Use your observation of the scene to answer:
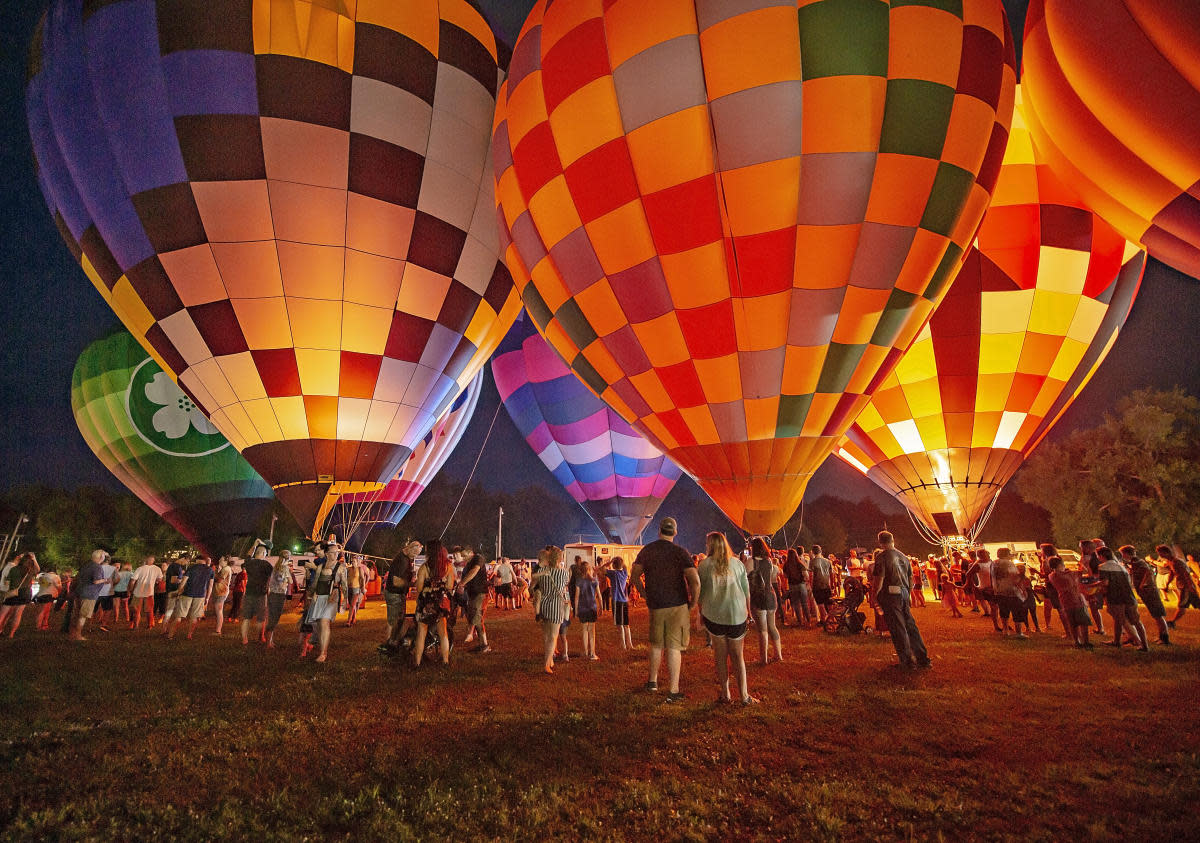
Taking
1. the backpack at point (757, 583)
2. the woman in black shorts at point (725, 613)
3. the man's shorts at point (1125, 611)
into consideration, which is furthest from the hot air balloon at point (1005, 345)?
the woman in black shorts at point (725, 613)

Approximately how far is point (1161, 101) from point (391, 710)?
784 centimetres

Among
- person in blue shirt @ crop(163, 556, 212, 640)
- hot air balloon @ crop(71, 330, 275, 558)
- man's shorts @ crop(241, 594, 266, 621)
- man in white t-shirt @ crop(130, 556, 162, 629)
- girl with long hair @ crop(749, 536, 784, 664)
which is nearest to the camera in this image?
girl with long hair @ crop(749, 536, 784, 664)

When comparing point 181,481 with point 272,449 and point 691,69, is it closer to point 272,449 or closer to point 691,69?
point 272,449

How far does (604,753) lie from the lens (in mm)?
3271

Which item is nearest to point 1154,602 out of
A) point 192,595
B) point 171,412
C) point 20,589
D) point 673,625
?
point 673,625

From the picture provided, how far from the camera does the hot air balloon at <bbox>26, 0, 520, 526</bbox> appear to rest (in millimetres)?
7473

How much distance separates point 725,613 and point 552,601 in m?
2.09

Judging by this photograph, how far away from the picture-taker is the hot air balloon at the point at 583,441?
16.6 m

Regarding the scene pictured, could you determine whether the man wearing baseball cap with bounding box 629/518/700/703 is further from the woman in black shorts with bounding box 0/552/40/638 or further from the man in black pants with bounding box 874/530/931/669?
the woman in black shorts with bounding box 0/552/40/638

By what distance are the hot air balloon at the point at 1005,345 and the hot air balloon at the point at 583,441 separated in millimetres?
7562

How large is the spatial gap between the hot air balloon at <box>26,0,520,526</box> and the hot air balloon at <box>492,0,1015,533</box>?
221cm

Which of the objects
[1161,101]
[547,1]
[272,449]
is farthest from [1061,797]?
[547,1]

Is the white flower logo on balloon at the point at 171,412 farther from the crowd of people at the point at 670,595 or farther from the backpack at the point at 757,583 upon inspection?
the backpack at the point at 757,583

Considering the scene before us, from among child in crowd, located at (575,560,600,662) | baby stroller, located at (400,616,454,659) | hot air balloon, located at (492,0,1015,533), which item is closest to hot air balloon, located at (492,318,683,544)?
hot air balloon, located at (492,0,1015,533)
